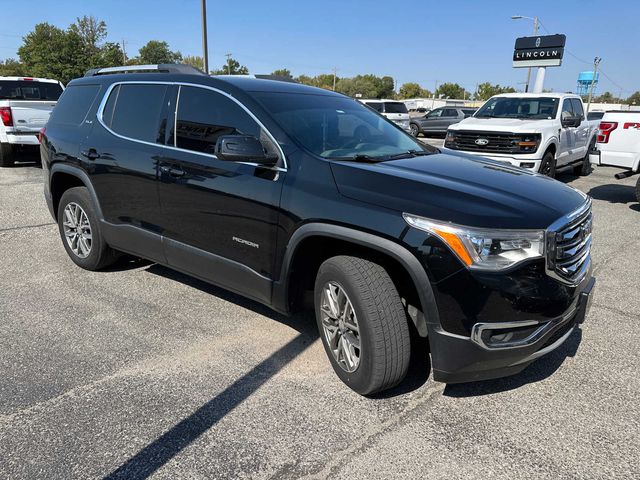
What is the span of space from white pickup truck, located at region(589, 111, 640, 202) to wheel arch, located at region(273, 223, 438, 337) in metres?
7.00

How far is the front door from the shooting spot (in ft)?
10.3

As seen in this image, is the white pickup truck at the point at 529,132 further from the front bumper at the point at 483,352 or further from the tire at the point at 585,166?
the front bumper at the point at 483,352

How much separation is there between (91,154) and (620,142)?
818 centimetres

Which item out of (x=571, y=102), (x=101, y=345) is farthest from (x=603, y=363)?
(x=571, y=102)

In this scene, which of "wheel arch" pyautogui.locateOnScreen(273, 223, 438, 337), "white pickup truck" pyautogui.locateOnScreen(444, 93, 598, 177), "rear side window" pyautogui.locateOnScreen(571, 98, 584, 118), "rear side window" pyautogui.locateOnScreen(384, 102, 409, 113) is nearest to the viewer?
"wheel arch" pyautogui.locateOnScreen(273, 223, 438, 337)

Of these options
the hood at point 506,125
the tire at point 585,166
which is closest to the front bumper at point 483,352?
the hood at point 506,125

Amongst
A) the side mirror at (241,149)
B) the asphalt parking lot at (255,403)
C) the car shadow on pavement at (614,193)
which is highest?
the side mirror at (241,149)

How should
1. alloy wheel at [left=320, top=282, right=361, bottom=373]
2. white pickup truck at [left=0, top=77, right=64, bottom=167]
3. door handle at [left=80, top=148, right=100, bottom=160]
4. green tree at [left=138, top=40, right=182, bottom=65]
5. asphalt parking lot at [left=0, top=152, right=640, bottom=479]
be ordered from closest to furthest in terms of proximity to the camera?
asphalt parking lot at [left=0, top=152, right=640, bottom=479]
alloy wheel at [left=320, top=282, right=361, bottom=373]
door handle at [left=80, top=148, right=100, bottom=160]
white pickup truck at [left=0, top=77, right=64, bottom=167]
green tree at [left=138, top=40, right=182, bottom=65]

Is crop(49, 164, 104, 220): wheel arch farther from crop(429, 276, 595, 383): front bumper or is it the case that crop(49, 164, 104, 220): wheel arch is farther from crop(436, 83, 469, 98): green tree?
crop(436, 83, 469, 98): green tree

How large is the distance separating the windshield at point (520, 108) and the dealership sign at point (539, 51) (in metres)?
19.7

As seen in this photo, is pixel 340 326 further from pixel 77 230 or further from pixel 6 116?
pixel 6 116

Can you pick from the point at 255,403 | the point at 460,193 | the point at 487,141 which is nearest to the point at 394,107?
the point at 487,141

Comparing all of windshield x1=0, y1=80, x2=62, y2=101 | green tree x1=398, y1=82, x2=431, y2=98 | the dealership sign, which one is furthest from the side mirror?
green tree x1=398, y1=82, x2=431, y2=98

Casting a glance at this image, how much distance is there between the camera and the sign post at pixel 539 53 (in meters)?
26.8
